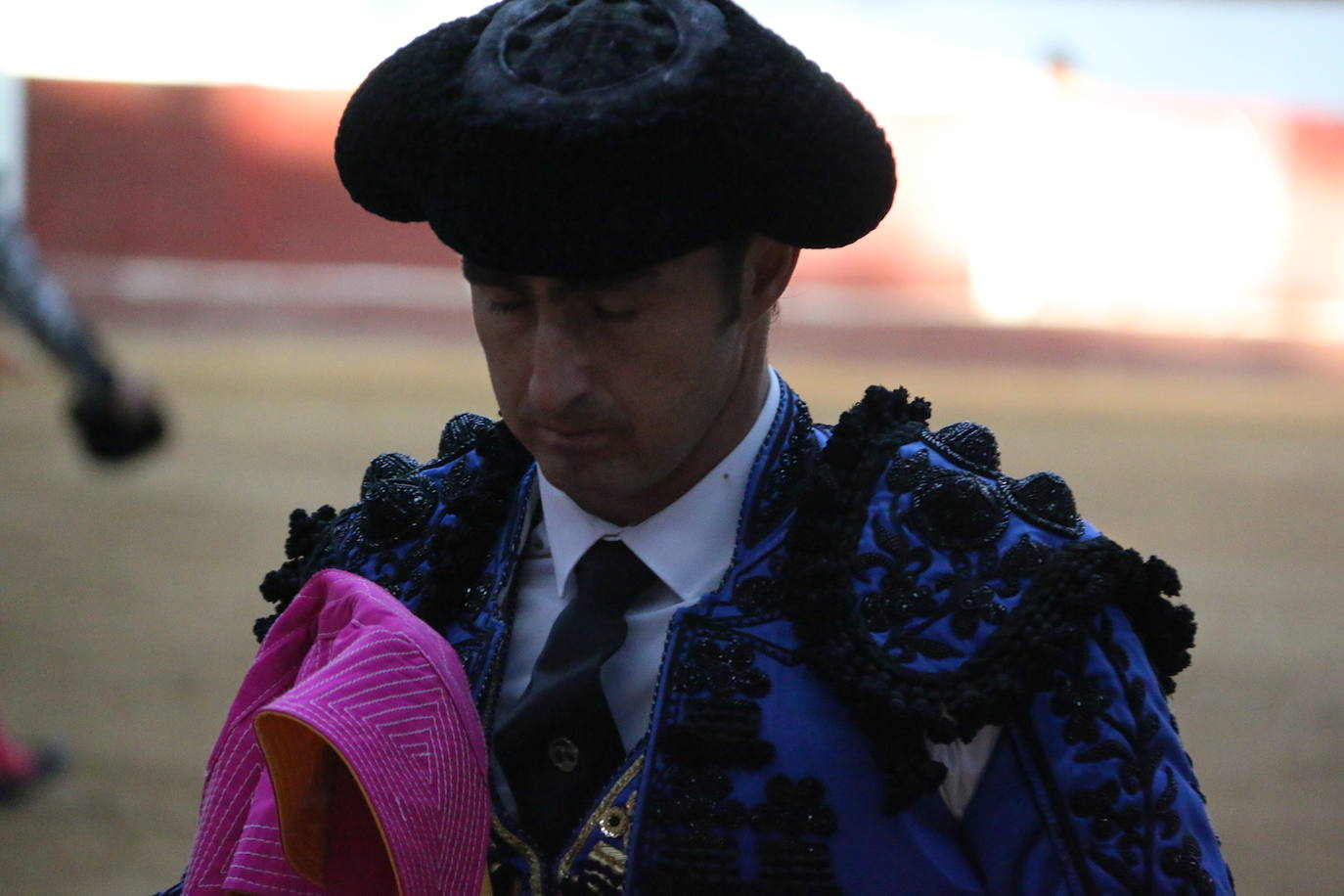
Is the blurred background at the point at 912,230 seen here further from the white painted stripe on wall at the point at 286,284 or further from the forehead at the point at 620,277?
the forehead at the point at 620,277

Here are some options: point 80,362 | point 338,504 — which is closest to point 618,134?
point 80,362

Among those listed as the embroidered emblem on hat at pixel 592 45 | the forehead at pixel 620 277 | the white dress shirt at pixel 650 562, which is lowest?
the white dress shirt at pixel 650 562

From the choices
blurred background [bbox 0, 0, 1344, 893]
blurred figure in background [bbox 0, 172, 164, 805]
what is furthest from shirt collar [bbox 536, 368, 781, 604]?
blurred background [bbox 0, 0, 1344, 893]

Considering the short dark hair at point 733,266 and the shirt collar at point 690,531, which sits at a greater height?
the short dark hair at point 733,266

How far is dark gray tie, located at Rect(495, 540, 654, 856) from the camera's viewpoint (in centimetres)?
127

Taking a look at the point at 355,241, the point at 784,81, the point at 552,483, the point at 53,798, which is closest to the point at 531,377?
the point at 552,483

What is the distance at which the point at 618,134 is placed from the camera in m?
1.14

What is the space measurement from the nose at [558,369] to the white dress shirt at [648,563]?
0.51ft

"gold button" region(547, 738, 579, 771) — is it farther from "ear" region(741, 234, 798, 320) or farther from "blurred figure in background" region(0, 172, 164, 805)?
"blurred figure in background" region(0, 172, 164, 805)

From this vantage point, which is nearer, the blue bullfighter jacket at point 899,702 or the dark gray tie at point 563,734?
the blue bullfighter jacket at point 899,702

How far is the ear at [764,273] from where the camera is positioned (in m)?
1.28

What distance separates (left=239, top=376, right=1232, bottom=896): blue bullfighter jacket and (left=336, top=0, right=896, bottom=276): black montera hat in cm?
24

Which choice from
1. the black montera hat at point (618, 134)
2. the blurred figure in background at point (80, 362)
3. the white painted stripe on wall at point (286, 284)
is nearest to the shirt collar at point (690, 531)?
the black montera hat at point (618, 134)

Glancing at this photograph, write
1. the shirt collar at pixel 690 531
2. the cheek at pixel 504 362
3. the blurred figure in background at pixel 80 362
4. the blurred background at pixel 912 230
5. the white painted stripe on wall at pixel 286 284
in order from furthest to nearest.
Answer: the white painted stripe on wall at pixel 286 284, the blurred background at pixel 912 230, the blurred figure in background at pixel 80 362, the shirt collar at pixel 690 531, the cheek at pixel 504 362
